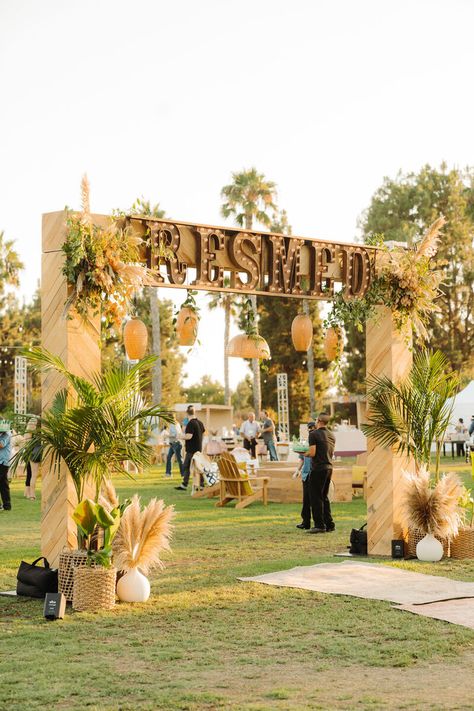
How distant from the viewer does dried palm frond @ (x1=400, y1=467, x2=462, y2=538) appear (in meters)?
10.7

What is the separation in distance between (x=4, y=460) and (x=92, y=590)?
8954 millimetres

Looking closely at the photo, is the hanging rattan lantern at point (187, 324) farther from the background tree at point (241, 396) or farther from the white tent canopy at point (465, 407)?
the background tree at point (241, 396)

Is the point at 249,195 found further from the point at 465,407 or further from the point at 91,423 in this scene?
the point at 91,423

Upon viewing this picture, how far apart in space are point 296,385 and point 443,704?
146 ft

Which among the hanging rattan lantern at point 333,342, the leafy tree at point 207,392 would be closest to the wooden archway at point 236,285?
the hanging rattan lantern at point 333,342

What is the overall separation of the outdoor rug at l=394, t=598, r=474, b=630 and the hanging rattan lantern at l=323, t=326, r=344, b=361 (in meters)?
3.75

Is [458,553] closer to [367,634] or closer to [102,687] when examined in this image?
[367,634]

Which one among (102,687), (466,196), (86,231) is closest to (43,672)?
(102,687)

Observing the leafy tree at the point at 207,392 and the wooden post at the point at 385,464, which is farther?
the leafy tree at the point at 207,392

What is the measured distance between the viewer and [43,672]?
5914 millimetres

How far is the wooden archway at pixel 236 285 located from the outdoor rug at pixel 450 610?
2979mm

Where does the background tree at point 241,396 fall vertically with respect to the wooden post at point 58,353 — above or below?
above

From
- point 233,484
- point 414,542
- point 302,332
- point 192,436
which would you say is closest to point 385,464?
point 414,542

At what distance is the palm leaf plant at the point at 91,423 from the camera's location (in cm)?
835
